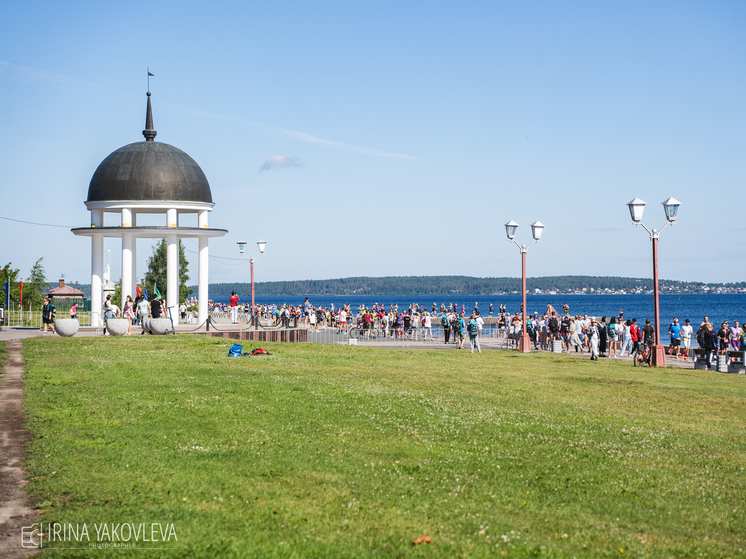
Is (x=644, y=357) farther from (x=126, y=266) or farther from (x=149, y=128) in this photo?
(x=149, y=128)

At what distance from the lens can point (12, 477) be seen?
7.95 meters

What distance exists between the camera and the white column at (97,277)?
122 feet

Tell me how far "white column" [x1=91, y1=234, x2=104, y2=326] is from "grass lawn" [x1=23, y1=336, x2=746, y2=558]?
69.7ft

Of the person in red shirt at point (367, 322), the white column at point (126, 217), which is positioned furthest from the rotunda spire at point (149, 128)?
the person in red shirt at point (367, 322)

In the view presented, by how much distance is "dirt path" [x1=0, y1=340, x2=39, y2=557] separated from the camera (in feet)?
20.4

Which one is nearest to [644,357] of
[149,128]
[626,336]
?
[626,336]

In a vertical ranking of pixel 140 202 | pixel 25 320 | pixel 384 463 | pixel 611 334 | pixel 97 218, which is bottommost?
pixel 384 463

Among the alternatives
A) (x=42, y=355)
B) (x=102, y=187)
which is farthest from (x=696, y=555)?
(x=102, y=187)

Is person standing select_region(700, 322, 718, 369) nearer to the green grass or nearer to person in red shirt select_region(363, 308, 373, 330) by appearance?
person in red shirt select_region(363, 308, 373, 330)

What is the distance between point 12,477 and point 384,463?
14.1ft

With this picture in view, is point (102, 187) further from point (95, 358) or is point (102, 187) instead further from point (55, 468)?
point (55, 468)

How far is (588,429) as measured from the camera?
11.6 metres

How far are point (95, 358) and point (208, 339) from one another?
26.6 feet

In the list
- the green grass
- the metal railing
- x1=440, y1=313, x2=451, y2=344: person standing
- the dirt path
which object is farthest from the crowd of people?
the dirt path
